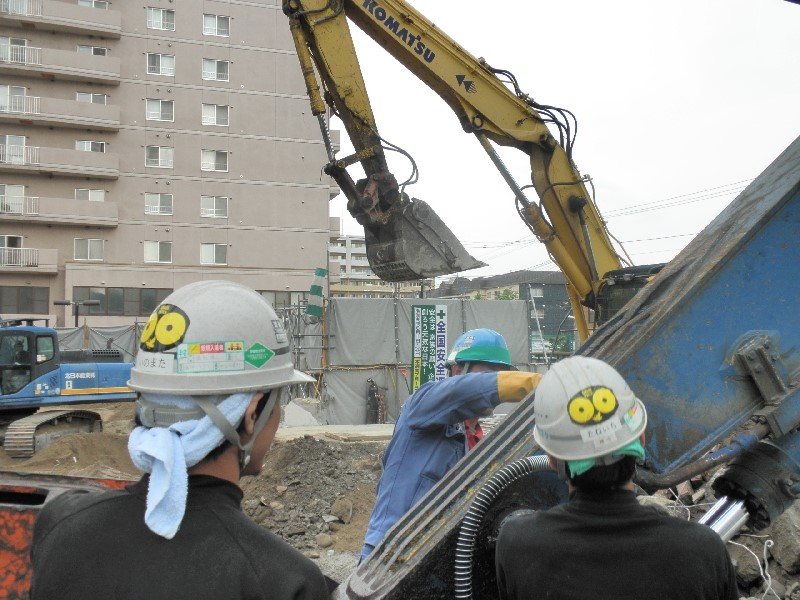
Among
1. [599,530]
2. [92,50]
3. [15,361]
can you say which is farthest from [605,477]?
[92,50]

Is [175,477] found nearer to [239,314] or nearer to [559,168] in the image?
[239,314]

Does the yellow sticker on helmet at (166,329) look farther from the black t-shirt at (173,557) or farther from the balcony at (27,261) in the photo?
the balcony at (27,261)

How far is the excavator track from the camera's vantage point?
12.2m

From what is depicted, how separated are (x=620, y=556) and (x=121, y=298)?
36996mm

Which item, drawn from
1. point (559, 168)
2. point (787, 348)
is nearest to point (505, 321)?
point (559, 168)

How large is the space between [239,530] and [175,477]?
6.6 inches

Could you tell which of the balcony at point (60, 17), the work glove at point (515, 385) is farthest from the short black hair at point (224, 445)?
the balcony at point (60, 17)

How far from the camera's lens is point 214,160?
3797 cm

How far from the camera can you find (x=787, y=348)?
238 cm

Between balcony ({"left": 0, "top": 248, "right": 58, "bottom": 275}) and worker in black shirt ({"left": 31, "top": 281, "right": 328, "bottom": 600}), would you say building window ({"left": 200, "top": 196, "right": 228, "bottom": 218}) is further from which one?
worker in black shirt ({"left": 31, "top": 281, "right": 328, "bottom": 600})

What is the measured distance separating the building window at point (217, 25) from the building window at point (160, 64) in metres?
2.41

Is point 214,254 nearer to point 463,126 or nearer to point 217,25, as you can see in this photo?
point 217,25

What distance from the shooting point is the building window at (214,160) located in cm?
3781

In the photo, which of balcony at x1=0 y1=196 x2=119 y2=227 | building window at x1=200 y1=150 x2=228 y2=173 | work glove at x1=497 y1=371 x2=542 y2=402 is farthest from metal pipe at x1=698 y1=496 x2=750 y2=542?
building window at x1=200 y1=150 x2=228 y2=173
